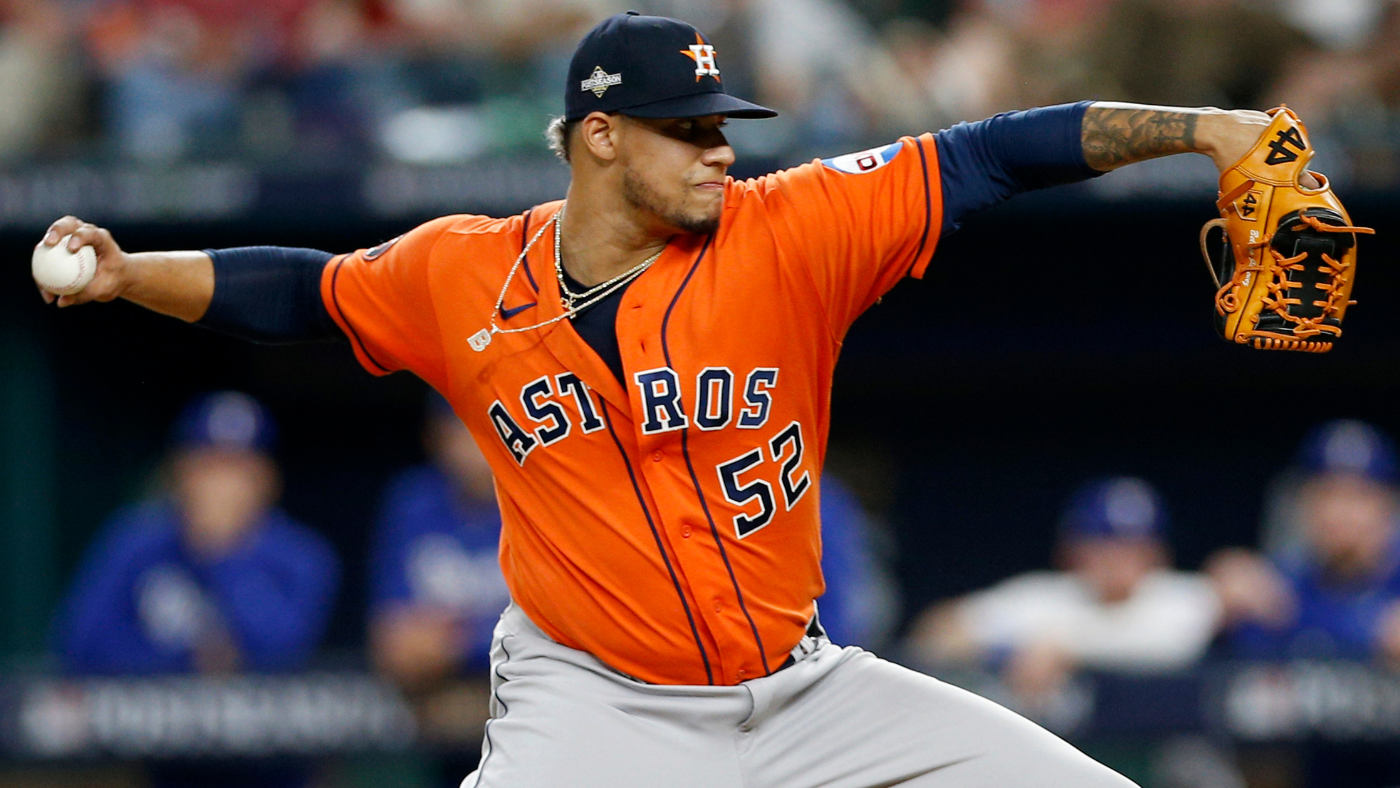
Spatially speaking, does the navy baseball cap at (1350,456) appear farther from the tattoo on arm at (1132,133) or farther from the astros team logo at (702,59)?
the astros team logo at (702,59)

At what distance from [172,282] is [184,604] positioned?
272 centimetres

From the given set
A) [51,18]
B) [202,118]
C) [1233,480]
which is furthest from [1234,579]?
[51,18]

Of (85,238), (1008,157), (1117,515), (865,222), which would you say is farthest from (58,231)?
(1117,515)

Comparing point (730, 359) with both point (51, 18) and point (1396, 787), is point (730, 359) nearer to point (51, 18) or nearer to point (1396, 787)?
point (1396, 787)

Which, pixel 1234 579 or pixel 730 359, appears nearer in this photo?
pixel 730 359

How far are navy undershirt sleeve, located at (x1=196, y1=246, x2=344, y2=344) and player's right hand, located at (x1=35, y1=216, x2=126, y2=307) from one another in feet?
0.67

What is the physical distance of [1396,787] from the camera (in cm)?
571

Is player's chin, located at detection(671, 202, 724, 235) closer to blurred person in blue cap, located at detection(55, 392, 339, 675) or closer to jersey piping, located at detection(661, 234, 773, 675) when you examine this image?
jersey piping, located at detection(661, 234, 773, 675)

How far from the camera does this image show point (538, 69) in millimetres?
7059

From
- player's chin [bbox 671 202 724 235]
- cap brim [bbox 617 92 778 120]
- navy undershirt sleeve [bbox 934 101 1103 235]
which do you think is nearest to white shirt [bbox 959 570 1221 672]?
navy undershirt sleeve [bbox 934 101 1103 235]

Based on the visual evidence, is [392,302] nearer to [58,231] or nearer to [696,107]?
[58,231]

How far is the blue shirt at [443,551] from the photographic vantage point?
20.1 feet

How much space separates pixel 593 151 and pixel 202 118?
157 inches

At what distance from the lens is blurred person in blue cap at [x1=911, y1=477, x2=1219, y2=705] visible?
19.6 feet
